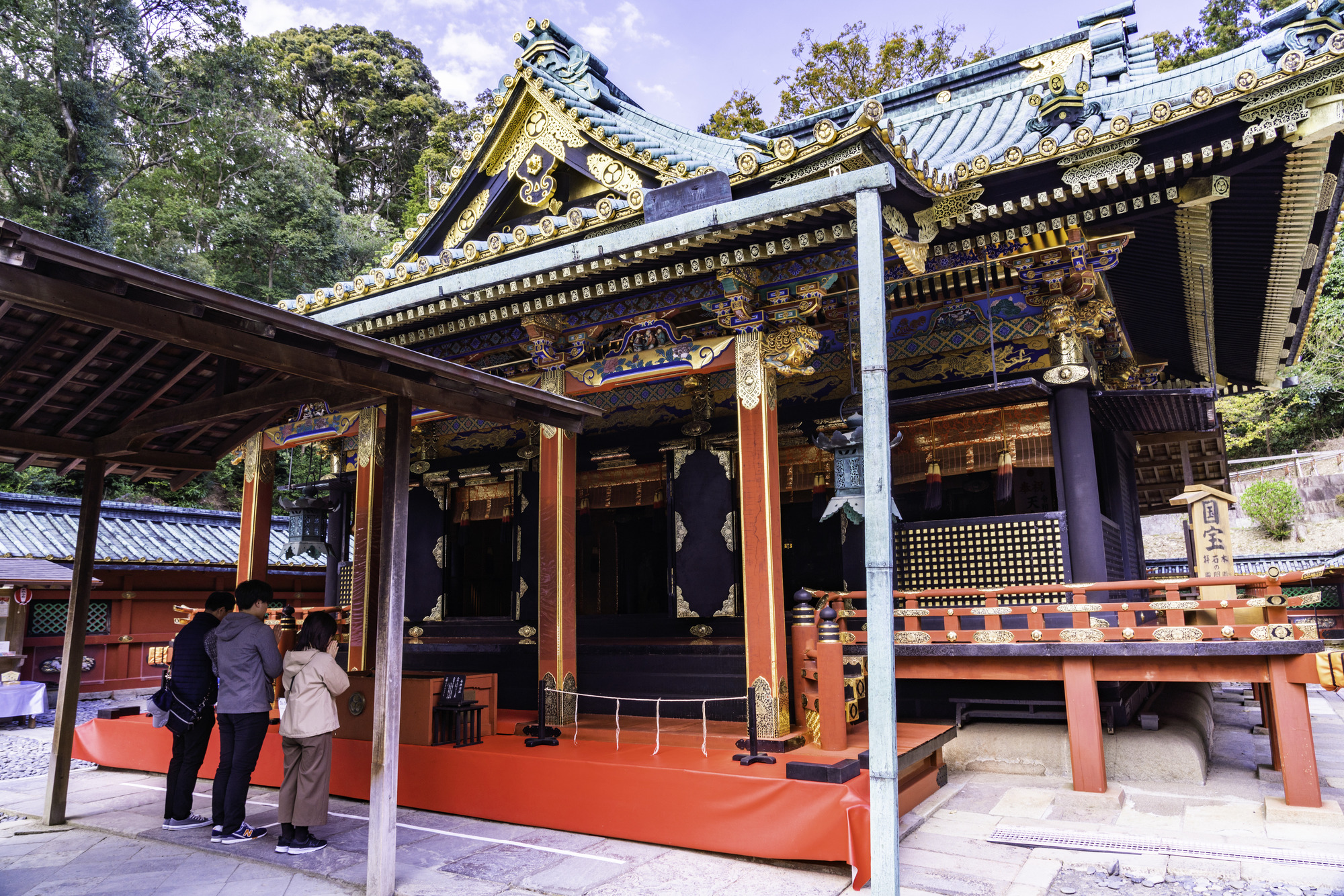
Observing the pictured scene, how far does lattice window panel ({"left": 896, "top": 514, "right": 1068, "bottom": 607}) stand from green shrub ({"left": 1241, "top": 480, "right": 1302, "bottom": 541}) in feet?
91.3

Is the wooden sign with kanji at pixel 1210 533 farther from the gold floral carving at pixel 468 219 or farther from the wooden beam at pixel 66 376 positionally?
the wooden beam at pixel 66 376

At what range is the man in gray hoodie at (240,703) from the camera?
607cm

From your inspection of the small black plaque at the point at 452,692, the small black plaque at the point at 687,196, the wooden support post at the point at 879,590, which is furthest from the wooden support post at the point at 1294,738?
the small black plaque at the point at 452,692

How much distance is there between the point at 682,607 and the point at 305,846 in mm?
5039

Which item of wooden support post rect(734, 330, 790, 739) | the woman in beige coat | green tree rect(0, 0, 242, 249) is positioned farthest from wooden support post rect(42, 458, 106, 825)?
green tree rect(0, 0, 242, 249)

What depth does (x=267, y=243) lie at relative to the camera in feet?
90.4

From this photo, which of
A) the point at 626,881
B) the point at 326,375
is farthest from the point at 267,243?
the point at 626,881

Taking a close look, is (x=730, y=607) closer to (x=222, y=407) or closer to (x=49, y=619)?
(x=222, y=407)

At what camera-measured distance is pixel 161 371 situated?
6.73 meters

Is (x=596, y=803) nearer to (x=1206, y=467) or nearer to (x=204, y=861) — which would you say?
(x=204, y=861)

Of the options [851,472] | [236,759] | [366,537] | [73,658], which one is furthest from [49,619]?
[851,472]

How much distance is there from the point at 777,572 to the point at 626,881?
115 inches

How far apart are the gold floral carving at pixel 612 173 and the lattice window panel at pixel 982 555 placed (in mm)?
4926

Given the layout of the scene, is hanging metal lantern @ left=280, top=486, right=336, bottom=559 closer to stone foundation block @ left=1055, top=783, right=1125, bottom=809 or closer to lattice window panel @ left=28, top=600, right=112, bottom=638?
lattice window panel @ left=28, top=600, right=112, bottom=638
